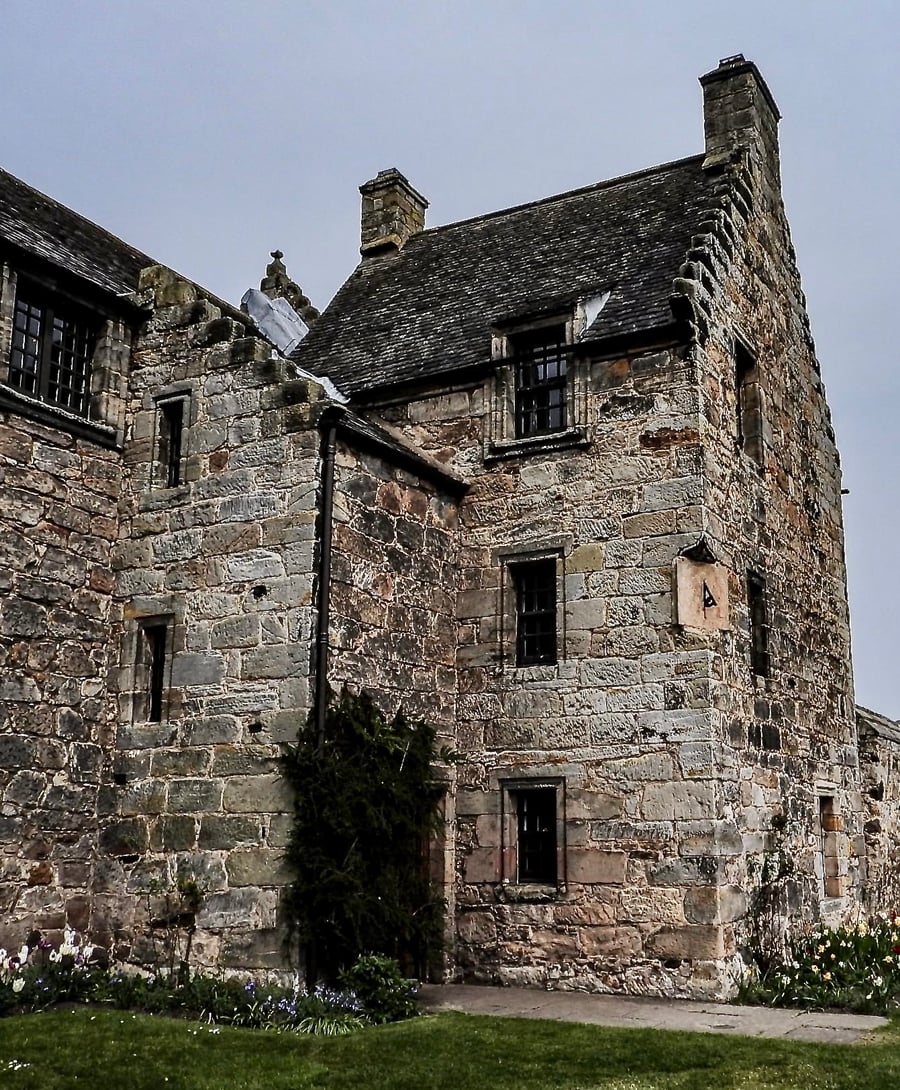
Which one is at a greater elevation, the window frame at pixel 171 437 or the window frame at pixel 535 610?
the window frame at pixel 171 437

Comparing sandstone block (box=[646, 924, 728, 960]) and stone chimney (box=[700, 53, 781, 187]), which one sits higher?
stone chimney (box=[700, 53, 781, 187])

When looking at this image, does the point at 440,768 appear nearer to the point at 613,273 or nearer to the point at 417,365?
the point at 417,365

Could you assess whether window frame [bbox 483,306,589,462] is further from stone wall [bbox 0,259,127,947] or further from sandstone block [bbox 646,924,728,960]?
sandstone block [bbox 646,924,728,960]

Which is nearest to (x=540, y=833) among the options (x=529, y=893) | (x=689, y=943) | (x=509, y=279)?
(x=529, y=893)

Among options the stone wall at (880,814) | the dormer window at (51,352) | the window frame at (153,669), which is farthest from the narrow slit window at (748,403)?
the dormer window at (51,352)

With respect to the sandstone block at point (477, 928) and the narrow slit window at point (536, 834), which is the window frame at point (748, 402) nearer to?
the narrow slit window at point (536, 834)

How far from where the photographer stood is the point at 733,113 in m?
16.2

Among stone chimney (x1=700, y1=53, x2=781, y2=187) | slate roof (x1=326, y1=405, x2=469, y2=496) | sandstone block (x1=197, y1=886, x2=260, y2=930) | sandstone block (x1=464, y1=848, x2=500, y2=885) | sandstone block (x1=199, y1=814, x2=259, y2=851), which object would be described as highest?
stone chimney (x1=700, y1=53, x2=781, y2=187)

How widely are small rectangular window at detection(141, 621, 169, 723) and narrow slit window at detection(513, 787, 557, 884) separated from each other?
407 cm

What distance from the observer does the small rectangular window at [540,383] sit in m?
14.0

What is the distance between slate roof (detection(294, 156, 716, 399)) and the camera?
568 inches

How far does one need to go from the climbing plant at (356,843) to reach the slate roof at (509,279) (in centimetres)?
505

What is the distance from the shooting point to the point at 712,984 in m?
11.5

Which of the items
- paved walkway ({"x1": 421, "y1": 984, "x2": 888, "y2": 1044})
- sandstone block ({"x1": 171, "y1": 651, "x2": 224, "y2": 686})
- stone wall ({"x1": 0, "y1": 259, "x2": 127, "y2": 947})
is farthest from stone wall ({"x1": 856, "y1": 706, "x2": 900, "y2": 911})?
stone wall ({"x1": 0, "y1": 259, "x2": 127, "y2": 947})
